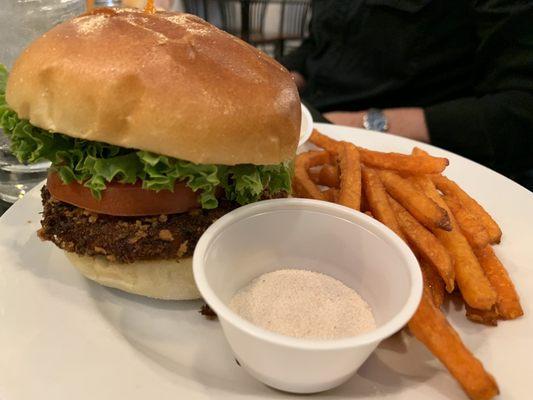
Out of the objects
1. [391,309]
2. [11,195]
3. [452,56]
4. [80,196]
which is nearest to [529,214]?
[391,309]

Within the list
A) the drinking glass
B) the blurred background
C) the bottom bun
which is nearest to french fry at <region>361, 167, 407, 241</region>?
the bottom bun

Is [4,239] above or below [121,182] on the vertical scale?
below

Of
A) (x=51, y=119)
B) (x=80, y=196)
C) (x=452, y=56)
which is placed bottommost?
(x=452, y=56)

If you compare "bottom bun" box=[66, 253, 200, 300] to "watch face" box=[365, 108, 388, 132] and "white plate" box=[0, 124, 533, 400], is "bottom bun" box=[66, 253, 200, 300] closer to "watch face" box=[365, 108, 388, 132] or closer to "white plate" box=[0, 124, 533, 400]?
"white plate" box=[0, 124, 533, 400]

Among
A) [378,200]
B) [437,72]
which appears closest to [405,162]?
[378,200]

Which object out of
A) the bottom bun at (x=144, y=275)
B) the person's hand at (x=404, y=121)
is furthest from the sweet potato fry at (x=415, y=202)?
the person's hand at (x=404, y=121)

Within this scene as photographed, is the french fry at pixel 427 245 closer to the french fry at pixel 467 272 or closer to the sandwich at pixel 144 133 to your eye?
the french fry at pixel 467 272

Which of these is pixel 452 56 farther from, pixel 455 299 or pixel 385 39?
pixel 455 299
